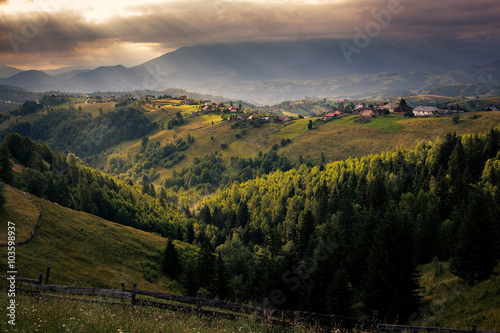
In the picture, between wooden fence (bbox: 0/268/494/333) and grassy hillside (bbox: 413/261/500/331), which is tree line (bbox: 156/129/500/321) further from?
wooden fence (bbox: 0/268/494/333)

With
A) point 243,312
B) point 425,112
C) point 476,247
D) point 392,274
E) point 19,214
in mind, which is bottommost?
point 392,274

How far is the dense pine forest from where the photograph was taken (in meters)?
32.0

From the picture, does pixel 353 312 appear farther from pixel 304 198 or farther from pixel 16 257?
pixel 304 198

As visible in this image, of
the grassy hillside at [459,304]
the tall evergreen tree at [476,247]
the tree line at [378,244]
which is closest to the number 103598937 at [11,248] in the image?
the tree line at [378,244]

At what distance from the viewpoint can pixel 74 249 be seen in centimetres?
4622

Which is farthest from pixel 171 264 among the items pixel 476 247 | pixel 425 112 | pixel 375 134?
pixel 425 112

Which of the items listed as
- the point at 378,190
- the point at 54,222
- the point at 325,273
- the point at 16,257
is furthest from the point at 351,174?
the point at 16,257

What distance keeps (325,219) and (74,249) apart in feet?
230

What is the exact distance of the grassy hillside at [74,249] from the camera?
1471 inches

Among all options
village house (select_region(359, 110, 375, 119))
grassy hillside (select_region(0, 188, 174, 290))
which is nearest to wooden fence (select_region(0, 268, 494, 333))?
grassy hillside (select_region(0, 188, 174, 290))

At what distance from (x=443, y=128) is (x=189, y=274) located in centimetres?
13758

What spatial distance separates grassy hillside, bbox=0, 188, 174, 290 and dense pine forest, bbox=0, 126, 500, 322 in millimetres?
6422

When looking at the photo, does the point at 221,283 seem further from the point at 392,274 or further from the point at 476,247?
the point at 476,247

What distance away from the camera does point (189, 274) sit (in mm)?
45062
